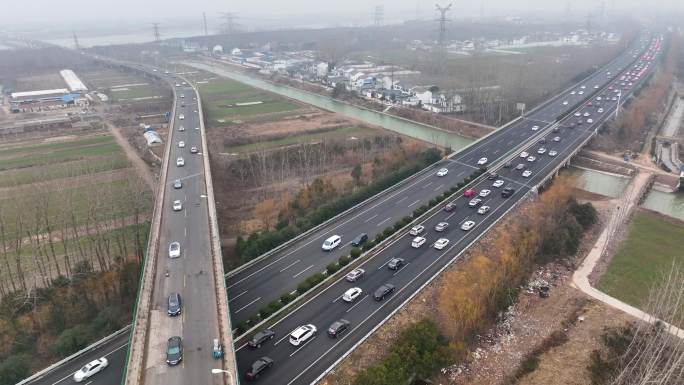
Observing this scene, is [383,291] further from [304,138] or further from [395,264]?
[304,138]

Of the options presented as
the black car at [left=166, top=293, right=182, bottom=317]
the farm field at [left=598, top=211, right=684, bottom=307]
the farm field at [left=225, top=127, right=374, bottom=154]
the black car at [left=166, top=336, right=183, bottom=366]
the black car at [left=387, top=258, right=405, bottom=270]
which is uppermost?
the farm field at [left=225, top=127, right=374, bottom=154]

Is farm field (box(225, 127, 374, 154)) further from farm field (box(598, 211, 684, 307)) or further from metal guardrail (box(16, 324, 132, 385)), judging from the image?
farm field (box(598, 211, 684, 307))

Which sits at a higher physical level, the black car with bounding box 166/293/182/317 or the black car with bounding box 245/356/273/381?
the black car with bounding box 166/293/182/317

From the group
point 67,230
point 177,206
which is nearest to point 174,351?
point 177,206

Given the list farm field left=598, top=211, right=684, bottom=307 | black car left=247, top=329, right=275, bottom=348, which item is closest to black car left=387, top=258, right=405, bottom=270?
black car left=247, top=329, right=275, bottom=348

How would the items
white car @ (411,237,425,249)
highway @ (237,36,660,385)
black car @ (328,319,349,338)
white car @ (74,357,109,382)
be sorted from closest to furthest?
white car @ (74,357,109,382) → highway @ (237,36,660,385) → black car @ (328,319,349,338) → white car @ (411,237,425,249)

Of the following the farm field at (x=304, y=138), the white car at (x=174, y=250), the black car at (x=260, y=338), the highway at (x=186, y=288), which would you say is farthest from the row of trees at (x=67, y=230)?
the farm field at (x=304, y=138)
